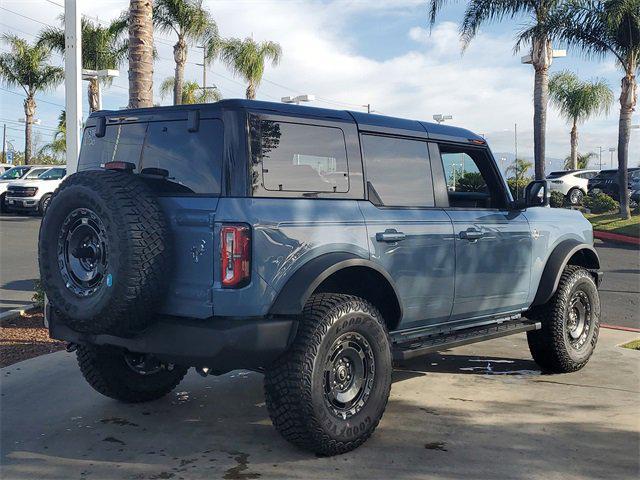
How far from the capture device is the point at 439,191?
5410 mm

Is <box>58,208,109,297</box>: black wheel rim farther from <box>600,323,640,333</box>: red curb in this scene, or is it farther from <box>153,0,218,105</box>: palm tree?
<box>153,0,218,105</box>: palm tree

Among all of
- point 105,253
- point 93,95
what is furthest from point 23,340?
point 93,95

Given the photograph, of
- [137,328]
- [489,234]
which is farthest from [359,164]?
[137,328]

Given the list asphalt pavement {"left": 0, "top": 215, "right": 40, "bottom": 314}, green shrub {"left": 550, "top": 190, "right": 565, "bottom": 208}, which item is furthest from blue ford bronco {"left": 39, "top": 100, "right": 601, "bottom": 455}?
green shrub {"left": 550, "top": 190, "right": 565, "bottom": 208}

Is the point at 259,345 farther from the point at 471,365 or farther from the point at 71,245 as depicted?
the point at 471,365

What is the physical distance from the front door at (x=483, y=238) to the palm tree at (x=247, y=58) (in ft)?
103

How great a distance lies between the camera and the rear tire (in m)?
5.20

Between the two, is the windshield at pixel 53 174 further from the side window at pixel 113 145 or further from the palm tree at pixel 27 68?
the side window at pixel 113 145

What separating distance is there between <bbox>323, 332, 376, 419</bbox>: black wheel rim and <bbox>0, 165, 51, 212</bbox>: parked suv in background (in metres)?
24.4

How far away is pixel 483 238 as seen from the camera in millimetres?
5500

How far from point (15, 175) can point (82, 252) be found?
87.2 ft

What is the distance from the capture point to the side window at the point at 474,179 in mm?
5793

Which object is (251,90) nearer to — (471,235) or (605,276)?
(605,276)

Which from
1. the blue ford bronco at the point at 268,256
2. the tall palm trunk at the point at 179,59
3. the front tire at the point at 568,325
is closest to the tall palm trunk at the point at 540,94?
the tall palm trunk at the point at 179,59
